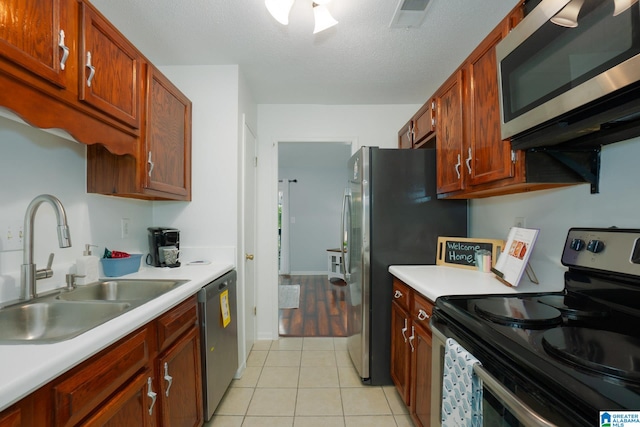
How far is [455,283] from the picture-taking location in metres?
1.49

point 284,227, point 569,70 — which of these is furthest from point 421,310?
point 284,227

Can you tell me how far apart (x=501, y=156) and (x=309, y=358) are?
2.12 metres

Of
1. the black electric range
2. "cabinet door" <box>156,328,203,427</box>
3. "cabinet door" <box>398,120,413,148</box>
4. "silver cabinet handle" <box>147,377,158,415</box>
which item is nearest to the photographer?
the black electric range

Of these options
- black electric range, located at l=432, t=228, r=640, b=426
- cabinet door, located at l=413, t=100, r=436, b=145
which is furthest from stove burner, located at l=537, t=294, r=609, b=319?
cabinet door, located at l=413, t=100, r=436, b=145

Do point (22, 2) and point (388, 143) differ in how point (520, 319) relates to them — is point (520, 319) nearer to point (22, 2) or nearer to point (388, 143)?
point (22, 2)

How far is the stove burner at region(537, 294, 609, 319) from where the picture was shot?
98cm

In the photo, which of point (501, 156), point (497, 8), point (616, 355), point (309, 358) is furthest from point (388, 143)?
point (616, 355)

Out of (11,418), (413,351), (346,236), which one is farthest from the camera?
(346,236)

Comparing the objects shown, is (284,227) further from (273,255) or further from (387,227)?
(387,227)

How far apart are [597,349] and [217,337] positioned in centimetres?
170

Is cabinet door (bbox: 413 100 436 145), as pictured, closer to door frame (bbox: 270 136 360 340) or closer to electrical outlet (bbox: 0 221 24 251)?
door frame (bbox: 270 136 360 340)

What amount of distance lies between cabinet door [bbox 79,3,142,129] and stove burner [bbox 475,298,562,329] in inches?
67.8

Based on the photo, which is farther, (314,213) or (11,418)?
(314,213)

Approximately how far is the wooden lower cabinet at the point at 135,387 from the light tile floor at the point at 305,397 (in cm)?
39
